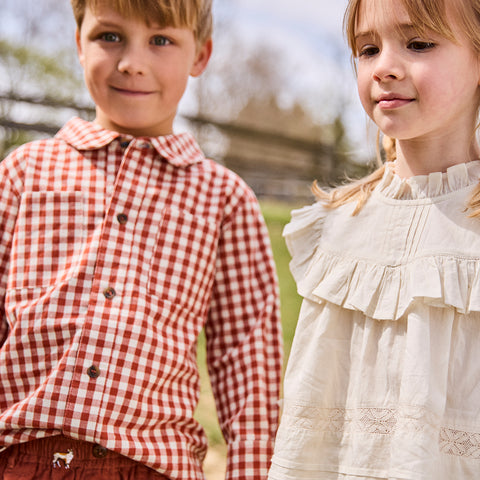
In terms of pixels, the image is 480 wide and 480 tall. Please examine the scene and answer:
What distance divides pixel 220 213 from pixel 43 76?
A: 910cm

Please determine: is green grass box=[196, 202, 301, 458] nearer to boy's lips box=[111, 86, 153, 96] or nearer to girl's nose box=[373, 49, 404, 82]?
boy's lips box=[111, 86, 153, 96]

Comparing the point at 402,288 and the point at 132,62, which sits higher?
the point at 132,62

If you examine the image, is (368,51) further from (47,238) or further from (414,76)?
(47,238)

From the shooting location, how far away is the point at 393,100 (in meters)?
1.49

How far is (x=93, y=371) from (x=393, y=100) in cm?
94

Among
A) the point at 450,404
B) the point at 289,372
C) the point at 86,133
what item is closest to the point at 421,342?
the point at 450,404

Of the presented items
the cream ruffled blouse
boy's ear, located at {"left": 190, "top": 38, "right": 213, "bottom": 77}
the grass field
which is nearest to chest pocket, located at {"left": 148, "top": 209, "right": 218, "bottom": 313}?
the cream ruffled blouse

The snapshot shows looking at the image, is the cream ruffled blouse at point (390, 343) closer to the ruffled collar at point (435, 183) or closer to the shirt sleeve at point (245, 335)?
the ruffled collar at point (435, 183)

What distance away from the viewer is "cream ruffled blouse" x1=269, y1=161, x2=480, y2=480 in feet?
4.55

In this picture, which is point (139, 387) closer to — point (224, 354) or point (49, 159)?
point (224, 354)

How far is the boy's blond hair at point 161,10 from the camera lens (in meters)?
1.79

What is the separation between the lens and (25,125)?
5949 millimetres

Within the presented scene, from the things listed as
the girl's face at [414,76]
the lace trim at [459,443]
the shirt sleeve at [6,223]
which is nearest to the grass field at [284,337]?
the shirt sleeve at [6,223]

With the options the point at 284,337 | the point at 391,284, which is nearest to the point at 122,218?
the point at 391,284
